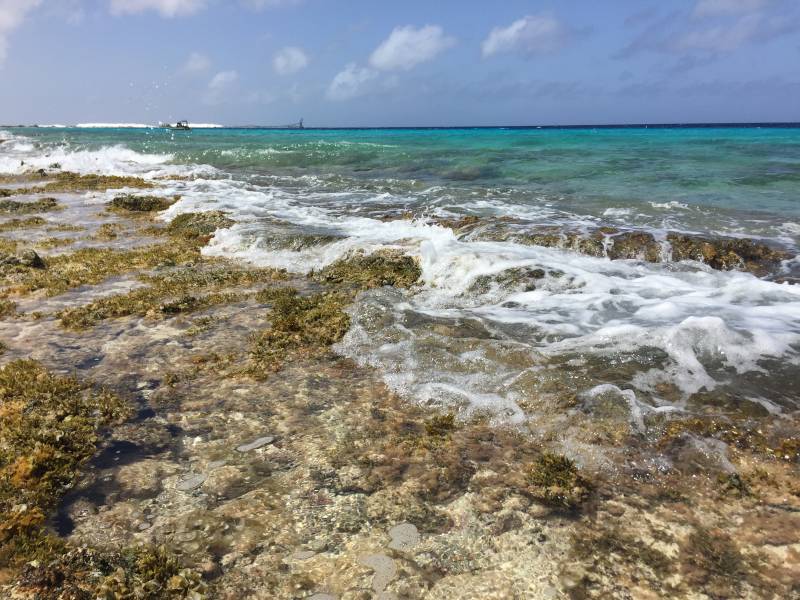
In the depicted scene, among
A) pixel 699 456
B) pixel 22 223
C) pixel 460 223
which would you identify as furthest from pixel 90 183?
pixel 699 456

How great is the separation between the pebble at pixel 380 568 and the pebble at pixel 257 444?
2.23 m

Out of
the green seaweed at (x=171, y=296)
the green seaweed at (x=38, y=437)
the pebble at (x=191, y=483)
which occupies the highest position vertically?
the green seaweed at (x=171, y=296)

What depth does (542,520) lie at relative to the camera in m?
4.80

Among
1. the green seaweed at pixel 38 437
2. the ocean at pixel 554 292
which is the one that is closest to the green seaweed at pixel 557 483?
the ocean at pixel 554 292

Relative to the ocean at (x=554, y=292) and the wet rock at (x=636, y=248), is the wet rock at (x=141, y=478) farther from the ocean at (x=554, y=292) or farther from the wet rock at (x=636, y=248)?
the wet rock at (x=636, y=248)

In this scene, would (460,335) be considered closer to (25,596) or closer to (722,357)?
(722,357)

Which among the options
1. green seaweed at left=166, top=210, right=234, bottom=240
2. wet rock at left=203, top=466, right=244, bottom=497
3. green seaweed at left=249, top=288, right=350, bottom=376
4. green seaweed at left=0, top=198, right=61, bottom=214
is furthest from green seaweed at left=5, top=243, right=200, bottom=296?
green seaweed at left=0, top=198, right=61, bottom=214

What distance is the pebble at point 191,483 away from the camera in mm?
5277

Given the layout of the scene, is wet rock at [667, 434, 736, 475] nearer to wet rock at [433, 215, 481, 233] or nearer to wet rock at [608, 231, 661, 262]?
wet rock at [608, 231, 661, 262]

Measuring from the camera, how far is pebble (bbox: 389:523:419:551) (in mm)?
4531

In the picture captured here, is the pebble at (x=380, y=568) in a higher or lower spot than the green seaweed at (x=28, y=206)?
lower

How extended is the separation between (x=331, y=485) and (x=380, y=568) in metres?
1.23

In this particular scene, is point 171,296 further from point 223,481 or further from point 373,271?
point 223,481

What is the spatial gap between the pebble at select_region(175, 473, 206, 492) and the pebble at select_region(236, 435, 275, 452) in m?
0.60
